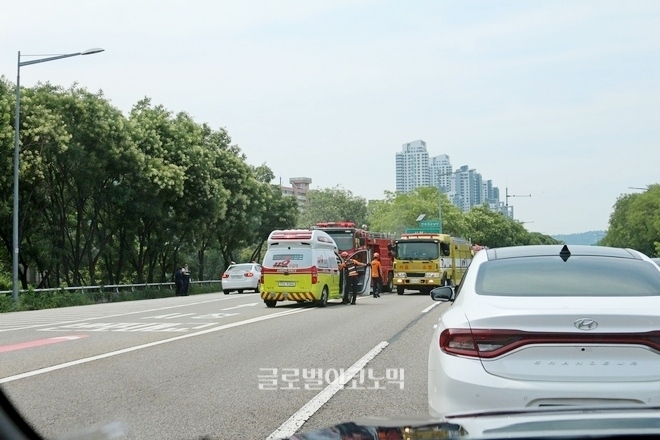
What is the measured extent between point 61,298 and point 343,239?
37.0ft

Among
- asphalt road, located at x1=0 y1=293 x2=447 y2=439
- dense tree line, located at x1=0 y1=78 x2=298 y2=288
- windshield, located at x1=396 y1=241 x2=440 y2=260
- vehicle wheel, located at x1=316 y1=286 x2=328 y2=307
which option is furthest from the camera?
windshield, located at x1=396 y1=241 x2=440 y2=260

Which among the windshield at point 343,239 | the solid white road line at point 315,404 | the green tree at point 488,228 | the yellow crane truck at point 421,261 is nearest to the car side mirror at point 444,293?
the solid white road line at point 315,404

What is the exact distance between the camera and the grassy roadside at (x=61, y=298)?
3114 centimetres

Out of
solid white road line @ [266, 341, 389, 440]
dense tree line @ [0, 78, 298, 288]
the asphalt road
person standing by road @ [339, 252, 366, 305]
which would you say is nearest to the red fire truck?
person standing by road @ [339, 252, 366, 305]

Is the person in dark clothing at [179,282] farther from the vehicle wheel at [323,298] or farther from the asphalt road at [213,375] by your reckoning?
the asphalt road at [213,375]

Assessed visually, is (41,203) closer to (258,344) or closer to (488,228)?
(258,344)

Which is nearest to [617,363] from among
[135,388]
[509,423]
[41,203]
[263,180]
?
[509,423]

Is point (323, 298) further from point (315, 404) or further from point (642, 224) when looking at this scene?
point (642, 224)

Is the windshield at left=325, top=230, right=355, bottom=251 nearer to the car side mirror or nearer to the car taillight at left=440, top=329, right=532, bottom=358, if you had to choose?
the car side mirror

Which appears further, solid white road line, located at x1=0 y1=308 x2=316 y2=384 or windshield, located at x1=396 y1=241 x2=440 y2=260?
windshield, located at x1=396 y1=241 x2=440 y2=260

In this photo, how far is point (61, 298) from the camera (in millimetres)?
34406

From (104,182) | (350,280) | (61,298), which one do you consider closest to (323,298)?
(350,280)

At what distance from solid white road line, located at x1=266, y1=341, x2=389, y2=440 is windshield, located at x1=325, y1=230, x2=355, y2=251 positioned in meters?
25.5

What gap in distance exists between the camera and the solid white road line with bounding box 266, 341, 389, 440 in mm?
7766
